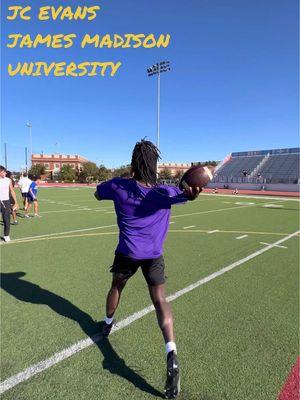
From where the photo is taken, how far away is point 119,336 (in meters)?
3.52

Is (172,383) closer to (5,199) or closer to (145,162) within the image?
(145,162)

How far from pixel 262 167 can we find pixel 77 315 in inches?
2768

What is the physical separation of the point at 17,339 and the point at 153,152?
2.33 m

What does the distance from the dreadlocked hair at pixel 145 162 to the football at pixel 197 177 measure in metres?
0.38

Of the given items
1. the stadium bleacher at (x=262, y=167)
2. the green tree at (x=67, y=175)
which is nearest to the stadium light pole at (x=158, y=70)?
the stadium bleacher at (x=262, y=167)

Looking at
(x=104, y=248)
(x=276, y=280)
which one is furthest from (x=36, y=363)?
(x=104, y=248)

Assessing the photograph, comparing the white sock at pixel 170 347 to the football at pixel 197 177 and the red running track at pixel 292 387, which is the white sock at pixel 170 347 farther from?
the football at pixel 197 177

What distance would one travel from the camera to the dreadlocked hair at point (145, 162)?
2.84m

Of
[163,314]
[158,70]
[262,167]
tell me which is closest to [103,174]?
[262,167]

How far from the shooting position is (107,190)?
9.86 ft

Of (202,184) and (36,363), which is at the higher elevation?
(202,184)

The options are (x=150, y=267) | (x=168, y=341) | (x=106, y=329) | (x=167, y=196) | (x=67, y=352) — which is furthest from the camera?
(x=106, y=329)

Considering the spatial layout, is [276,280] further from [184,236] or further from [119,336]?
[184,236]

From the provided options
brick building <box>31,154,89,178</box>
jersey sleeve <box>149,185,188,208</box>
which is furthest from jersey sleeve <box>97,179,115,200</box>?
brick building <box>31,154,89,178</box>
